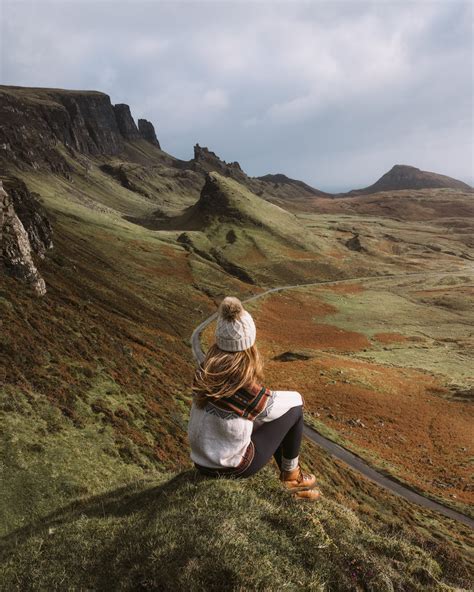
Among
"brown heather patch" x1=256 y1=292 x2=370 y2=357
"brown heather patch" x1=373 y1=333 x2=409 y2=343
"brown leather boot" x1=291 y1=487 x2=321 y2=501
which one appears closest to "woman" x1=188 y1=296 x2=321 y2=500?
"brown leather boot" x1=291 y1=487 x2=321 y2=501

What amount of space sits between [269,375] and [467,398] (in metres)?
26.0

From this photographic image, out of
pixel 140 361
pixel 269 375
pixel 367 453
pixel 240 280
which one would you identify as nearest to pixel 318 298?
pixel 240 280

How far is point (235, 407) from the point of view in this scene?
21.4 ft

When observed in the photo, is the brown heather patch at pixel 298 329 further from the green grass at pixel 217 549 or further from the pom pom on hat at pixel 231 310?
Answer: the pom pom on hat at pixel 231 310

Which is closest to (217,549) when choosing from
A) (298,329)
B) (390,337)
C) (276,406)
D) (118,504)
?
(276,406)

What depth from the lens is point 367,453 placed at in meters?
35.6

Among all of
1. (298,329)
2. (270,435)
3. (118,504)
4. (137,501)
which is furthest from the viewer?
(298,329)

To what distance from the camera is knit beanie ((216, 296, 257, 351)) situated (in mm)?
6555

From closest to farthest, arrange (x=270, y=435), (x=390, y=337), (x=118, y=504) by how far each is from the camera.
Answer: (x=270, y=435), (x=118, y=504), (x=390, y=337)

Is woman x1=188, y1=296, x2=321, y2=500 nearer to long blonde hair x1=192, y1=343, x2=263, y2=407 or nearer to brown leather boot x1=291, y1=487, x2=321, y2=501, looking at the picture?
long blonde hair x1=192, y1=343, x2=263, y2=407

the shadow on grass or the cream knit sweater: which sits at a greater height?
the cream knit sweater

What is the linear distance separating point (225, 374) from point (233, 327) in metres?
0.80

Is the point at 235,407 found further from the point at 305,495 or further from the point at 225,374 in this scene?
the point at 305,495

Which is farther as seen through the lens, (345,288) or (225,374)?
(345,288)
